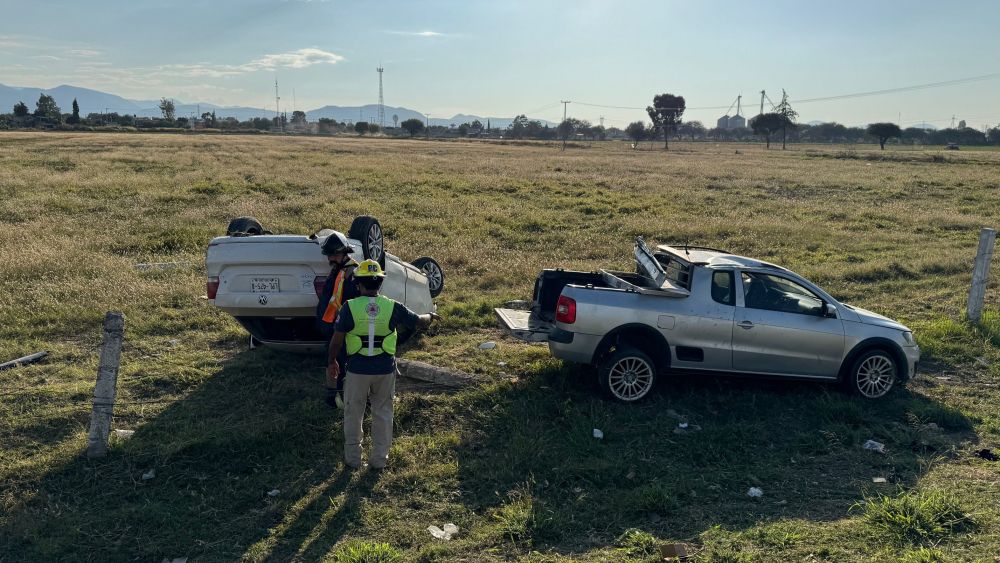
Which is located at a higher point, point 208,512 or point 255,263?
point 255,263

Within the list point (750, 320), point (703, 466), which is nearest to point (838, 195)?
point (750, 320)

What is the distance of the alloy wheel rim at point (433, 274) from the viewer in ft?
36.0

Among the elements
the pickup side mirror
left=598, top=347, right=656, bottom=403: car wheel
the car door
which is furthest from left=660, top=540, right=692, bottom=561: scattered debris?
the pickup side mirror

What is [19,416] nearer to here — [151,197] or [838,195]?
[151,197]

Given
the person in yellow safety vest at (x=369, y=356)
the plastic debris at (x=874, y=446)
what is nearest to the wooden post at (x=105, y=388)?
the person in yellow safety vest at (x=369, y=356)

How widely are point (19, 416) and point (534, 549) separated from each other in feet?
16.0

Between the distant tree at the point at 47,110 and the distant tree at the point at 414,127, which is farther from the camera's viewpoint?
the distant tree at the point at 414,127

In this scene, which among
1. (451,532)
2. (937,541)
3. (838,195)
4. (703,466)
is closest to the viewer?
(937,541)

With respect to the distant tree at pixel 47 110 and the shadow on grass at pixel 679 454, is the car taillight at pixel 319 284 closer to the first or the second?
the shadow on grass at pixel 679 454

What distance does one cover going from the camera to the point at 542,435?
6332 mm

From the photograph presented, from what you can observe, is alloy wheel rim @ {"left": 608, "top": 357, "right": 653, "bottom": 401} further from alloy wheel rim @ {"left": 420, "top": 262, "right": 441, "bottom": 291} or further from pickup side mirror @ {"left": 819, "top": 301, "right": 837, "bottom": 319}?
alloy wheel rim @ {"left": 420, "top": 262, "right": 441, "bottom": 291}

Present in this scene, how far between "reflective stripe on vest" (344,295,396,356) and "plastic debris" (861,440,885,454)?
4.31 m

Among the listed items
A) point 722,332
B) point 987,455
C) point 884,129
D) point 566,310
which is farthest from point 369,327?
point 884,129

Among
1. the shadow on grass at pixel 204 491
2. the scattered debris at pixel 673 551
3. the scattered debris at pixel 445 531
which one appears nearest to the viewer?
the scattered debris at pixel 673 551
